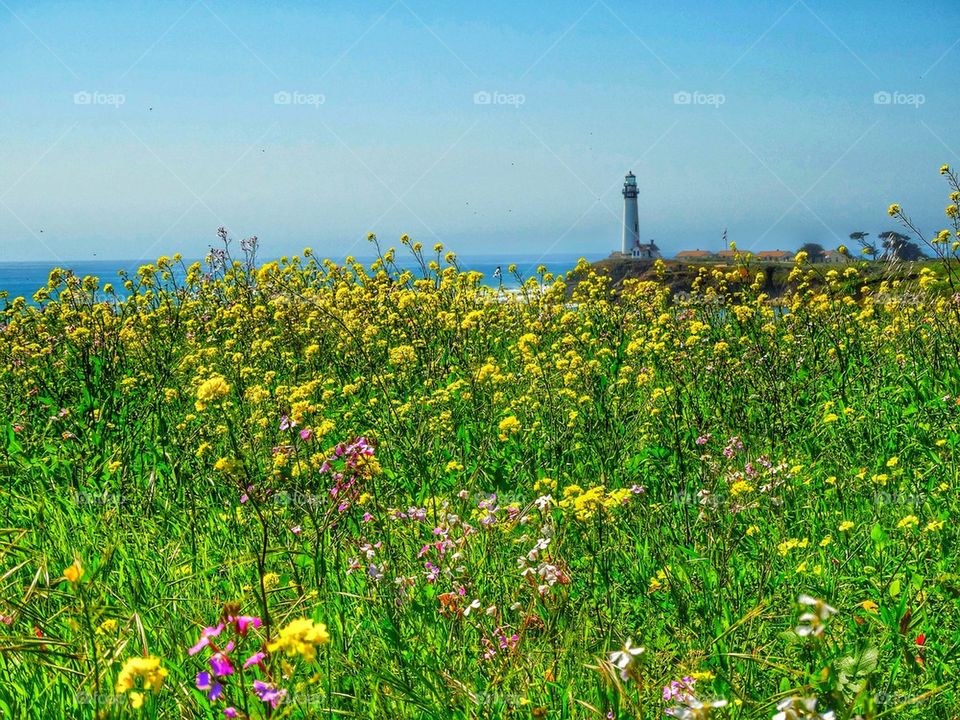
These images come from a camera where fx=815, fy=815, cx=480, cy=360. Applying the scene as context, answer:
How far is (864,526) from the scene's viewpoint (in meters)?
3.08

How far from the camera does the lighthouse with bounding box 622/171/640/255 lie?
71750mm

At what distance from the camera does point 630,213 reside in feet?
239

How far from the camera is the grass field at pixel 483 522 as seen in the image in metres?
2.12

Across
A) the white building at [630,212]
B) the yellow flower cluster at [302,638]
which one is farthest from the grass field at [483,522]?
the white building at [630,212]

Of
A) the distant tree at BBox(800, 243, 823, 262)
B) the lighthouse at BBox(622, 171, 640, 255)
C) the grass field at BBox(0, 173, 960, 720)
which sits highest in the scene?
the lighthouse at BBox(622, 171, 640, 255)

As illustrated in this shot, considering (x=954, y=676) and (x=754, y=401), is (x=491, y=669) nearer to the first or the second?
(x=954, y=676)

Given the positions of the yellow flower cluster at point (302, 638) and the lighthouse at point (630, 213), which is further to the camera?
the lighthouse at point (630, 213)

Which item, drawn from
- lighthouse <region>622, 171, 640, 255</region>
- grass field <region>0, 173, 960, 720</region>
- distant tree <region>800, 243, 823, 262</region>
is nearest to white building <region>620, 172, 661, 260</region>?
lighthouse <region>622, 171, 640, 255</region>

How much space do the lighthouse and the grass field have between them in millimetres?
67005

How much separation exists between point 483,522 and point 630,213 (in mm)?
72689

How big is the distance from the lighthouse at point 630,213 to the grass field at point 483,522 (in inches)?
2638

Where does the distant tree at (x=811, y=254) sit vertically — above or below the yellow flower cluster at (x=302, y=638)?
above

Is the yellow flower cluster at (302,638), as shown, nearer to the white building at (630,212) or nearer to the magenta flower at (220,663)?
the magenta flower at (220,663)

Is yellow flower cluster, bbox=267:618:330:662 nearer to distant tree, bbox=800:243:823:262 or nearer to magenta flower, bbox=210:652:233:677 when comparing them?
magenta flower, bbox=210:652:233:677
